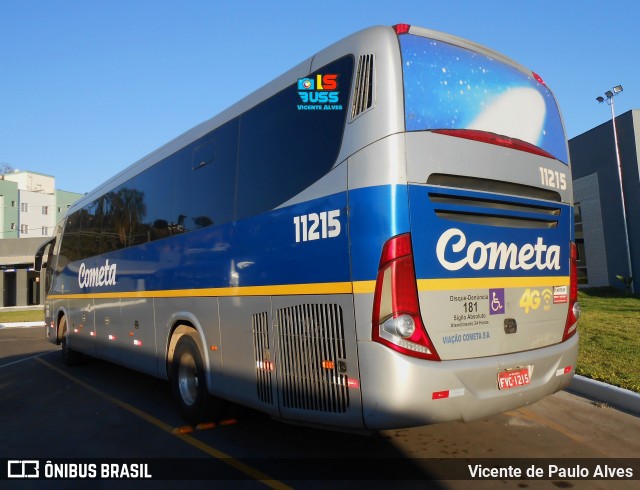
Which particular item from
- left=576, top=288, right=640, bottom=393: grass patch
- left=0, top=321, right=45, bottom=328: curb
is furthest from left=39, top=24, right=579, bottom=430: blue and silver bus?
left=0, top=321, right=45, bottom=328: curb

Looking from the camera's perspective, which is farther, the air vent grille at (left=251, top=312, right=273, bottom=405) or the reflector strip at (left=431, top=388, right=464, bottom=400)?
the air vent grille at (left=251, top=312, right=273, bottom=405)

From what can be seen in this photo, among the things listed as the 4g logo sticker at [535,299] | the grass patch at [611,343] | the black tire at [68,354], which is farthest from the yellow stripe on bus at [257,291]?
the grass patch at [611,343]

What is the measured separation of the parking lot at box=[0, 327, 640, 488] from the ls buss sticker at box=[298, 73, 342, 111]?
3.32 meters

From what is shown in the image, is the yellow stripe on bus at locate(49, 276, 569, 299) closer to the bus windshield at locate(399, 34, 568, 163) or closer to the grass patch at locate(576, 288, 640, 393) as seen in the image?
the bus windshield at locate(399, 34, 568, 163)

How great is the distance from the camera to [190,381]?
241 inches

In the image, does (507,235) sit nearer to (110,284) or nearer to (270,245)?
(270,245)

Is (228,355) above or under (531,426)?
above

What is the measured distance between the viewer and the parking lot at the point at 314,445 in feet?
14.1

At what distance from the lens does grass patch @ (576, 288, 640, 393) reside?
7004mm

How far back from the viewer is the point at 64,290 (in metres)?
11.1

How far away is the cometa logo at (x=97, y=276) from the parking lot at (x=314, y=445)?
2.17 meters

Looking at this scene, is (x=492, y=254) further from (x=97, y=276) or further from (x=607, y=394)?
(x=97, y=276)

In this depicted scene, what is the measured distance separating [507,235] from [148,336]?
522 centimetres

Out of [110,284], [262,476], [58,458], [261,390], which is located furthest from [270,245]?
[110,284]
